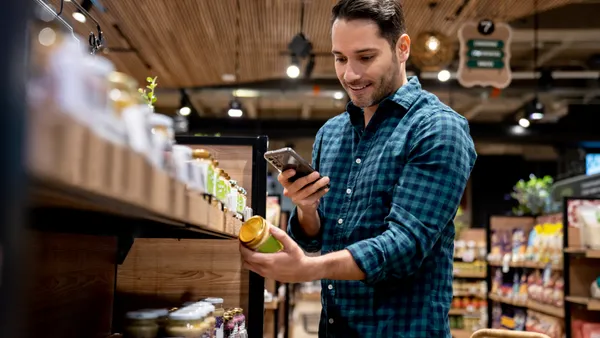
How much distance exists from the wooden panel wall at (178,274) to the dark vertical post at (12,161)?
1.70m

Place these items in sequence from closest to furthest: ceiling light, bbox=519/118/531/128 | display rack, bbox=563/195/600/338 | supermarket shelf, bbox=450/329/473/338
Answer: display rack, bbox=563/195/600/338, supermarket shelf, bbox=450/329/473/338, ceiling light, bbox=519/118/531/128

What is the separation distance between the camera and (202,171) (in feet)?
3.92

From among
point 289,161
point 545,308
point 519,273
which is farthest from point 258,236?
point 519,273

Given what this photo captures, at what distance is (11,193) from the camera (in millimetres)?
506

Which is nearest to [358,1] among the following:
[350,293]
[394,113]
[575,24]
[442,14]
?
[394,113]

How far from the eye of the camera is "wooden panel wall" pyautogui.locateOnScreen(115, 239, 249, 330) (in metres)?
2.20

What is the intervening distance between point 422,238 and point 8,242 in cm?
124

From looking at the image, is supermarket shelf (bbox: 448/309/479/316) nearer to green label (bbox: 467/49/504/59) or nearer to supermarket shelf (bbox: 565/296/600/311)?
green label (bbox: 467/49/504/59)

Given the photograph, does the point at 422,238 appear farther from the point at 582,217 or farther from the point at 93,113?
the point at 582,217

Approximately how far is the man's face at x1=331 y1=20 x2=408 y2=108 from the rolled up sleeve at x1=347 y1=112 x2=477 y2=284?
18 cm

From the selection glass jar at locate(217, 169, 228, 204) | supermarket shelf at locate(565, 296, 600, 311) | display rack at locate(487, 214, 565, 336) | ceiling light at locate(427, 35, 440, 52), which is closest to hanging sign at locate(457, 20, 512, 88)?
ceiling light at locate(427, 35, 440, 52)

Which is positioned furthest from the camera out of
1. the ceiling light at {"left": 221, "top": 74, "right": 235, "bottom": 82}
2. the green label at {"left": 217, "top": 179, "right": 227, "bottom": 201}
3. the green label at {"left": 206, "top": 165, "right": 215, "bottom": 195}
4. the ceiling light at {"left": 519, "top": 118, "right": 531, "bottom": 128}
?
the ceiling light at {"left": 519, "top": 118, "right": 531, "bottom": 128}

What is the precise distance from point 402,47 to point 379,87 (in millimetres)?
153

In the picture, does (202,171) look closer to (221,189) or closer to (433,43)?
(221,189)
